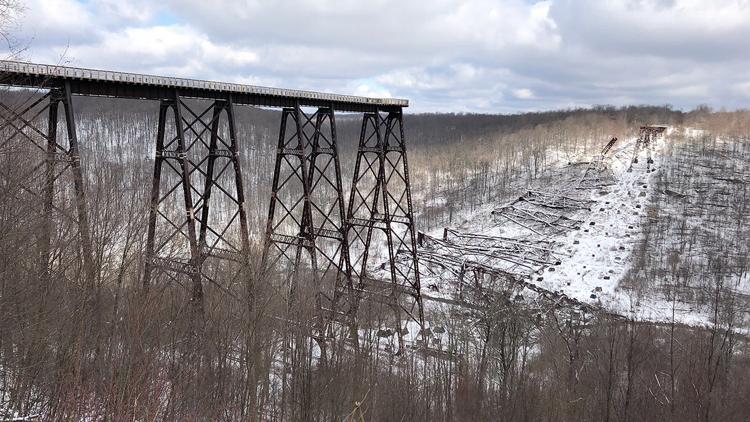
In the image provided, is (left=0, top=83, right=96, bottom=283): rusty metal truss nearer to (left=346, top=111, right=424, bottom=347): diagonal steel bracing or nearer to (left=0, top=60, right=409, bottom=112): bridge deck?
(left=0, top=60, right=409, bottom=112): bridge deck

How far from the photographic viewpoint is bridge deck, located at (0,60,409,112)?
883cm

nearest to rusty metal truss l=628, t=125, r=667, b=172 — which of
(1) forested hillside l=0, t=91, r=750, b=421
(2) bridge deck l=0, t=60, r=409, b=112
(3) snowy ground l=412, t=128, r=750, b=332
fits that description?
(3) snowy ground l=412, t=128, r=750, b=332

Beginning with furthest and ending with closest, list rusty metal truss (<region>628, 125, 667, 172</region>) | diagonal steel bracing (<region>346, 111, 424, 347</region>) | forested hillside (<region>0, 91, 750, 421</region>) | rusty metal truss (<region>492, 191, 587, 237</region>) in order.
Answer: rusty metal truss (<region>628, 125, 667, 172</region>) < rusty metal truss (<region>492, 191, 587, 237</region>) < diagonal steel bracing (<region>346, 111, 424, 347</region>) < forested hillside (<region>0, 91, 750, 421</region>)

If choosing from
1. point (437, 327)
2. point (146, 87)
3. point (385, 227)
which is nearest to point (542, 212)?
point (385, 227)

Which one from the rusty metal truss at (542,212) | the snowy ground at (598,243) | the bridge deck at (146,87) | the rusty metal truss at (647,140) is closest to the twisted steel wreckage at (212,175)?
the bridge deck at (146,87)

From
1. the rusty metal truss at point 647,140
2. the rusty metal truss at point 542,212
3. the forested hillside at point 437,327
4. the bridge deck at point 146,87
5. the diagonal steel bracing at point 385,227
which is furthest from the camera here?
the rusty metal truss at point 647,140

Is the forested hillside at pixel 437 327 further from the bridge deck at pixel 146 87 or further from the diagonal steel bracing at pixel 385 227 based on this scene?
the diagonal steel bracing at pixel 385 227

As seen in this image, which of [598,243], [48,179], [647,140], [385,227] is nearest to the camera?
[48,179]

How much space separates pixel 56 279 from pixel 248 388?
4013 millimetres

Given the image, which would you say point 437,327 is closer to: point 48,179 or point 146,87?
point 146,87

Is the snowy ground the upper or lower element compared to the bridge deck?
lower

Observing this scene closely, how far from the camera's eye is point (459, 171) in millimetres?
64375

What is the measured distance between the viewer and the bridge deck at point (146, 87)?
883 centimetres

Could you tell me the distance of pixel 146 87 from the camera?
10.8m
